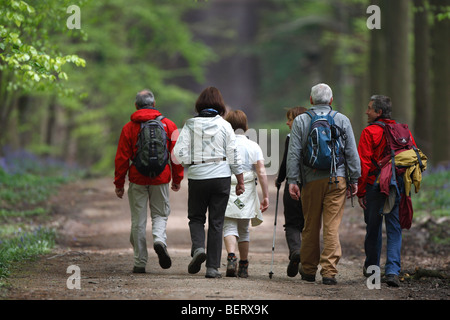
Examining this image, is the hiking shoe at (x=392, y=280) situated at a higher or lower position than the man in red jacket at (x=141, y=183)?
lower

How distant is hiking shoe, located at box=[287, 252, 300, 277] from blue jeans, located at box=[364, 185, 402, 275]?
855 millimetres

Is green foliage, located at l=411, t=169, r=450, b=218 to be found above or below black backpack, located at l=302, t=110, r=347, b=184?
below

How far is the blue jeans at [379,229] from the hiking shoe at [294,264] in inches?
33.6

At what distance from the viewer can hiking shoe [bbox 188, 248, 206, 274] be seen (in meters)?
8.03

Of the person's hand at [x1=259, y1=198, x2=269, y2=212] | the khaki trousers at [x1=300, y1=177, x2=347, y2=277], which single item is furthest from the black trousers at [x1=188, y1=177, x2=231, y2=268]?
the khaki trousers at [x1=300, y1=177, x2=347, y2=277]

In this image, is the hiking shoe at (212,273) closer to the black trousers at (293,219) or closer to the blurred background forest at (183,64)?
the black trousers at (293,219)

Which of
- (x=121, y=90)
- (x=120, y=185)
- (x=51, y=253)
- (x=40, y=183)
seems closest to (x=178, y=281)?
(x=120, y=185)

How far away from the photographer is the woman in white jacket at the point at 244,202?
28.5 ft

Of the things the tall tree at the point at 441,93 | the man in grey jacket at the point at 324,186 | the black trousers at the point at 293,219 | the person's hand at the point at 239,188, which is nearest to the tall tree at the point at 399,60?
the tall tree at the point at 441,93

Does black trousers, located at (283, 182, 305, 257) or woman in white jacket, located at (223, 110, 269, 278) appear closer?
woman in white jacket, located at (223, 110, 269, 278)

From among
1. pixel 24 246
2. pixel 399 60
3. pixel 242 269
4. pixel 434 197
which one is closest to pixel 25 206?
pixel 24 246

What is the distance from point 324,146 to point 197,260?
1905mm

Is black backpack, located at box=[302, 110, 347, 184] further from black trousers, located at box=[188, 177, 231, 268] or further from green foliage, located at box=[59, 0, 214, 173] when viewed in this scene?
green foliage, located at box=[59, 0, 214, 173]

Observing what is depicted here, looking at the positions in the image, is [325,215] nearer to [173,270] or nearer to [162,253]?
[162,253]
